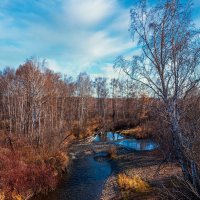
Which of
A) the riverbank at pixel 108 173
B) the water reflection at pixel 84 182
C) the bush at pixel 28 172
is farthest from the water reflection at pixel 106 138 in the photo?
the bush at pixel 28 172

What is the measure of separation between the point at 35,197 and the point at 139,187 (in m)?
5.53

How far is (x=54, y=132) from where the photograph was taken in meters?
18.5

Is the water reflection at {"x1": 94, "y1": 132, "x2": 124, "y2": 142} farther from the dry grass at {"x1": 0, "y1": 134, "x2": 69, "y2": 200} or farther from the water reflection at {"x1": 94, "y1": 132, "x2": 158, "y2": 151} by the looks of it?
the dry grass at {"x1": 0, "y1": 134, "x2": 69, "y2": 200}

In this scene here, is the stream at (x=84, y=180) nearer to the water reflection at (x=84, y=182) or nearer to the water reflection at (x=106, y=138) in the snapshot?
the water reflection at (x=84, y=182)

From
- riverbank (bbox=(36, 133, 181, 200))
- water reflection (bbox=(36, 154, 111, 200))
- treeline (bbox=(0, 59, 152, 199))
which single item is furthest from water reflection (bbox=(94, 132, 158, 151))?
water reflection (bbox=(36, 154, 111, 200))

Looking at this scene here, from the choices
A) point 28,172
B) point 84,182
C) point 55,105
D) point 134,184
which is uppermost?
point 55,105

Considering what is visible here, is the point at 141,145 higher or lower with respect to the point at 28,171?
lower

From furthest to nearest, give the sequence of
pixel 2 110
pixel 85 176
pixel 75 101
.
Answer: pixel 75 101, pixel 2 110, pixel 85 176

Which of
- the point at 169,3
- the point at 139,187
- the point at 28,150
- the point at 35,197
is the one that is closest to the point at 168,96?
the point at 169,3

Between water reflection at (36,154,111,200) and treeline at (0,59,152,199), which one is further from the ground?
treeline at (0,59,152,199)

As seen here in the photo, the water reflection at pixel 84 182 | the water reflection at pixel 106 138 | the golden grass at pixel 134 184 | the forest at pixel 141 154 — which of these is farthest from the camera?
the water reflection at pixel 106 138

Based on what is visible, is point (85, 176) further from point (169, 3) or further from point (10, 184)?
point (169, 3)

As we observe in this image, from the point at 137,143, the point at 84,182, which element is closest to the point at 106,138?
the point at 137,143

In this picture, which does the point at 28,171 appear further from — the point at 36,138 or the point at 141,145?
the point at 141,145
